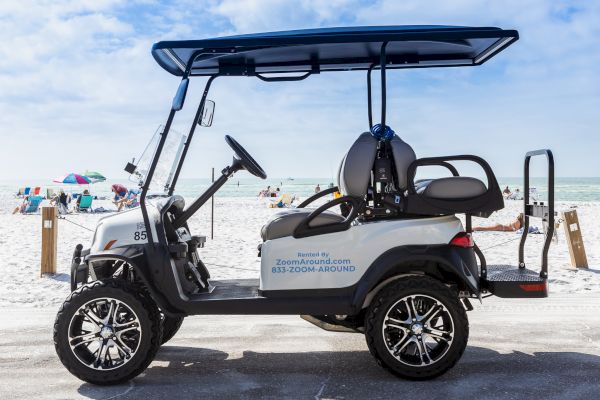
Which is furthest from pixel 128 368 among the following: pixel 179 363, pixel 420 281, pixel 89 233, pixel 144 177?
pixel 89 233

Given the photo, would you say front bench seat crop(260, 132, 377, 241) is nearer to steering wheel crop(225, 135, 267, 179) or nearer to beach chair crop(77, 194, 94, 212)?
steering wheel crop(225, 135, 267, 179)

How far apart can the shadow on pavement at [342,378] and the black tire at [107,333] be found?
0.34ft

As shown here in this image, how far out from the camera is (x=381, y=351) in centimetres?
421

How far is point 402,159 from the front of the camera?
4.46 m

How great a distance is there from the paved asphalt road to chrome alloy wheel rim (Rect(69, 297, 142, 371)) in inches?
7.5

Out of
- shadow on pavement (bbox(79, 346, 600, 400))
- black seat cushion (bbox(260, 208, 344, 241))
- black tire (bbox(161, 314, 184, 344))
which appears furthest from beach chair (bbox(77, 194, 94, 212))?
black seat cushion (bbox(260, 208, 344, 241))

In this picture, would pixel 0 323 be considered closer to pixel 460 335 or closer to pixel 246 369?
pixel 246 369

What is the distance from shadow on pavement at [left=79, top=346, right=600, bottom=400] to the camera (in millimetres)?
4000

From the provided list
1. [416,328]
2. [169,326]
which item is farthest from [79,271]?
[416,328]

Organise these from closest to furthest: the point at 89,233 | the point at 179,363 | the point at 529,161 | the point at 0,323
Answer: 1. the point at 179,363
2. the point at 529,161
3. the point at 0,323
4. the point at 89,233

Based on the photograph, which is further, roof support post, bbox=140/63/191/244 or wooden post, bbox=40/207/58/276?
wooden post, bbox=40/207/58/276

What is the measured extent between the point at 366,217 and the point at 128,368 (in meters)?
1.95

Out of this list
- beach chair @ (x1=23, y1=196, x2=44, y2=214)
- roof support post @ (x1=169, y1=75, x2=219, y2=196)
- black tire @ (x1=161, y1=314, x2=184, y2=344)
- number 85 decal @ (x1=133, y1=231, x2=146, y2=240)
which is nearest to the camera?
number 85 decal @ (x1=133, y1=231, x2=146, y2=240)

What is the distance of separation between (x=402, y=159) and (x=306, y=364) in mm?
1679
